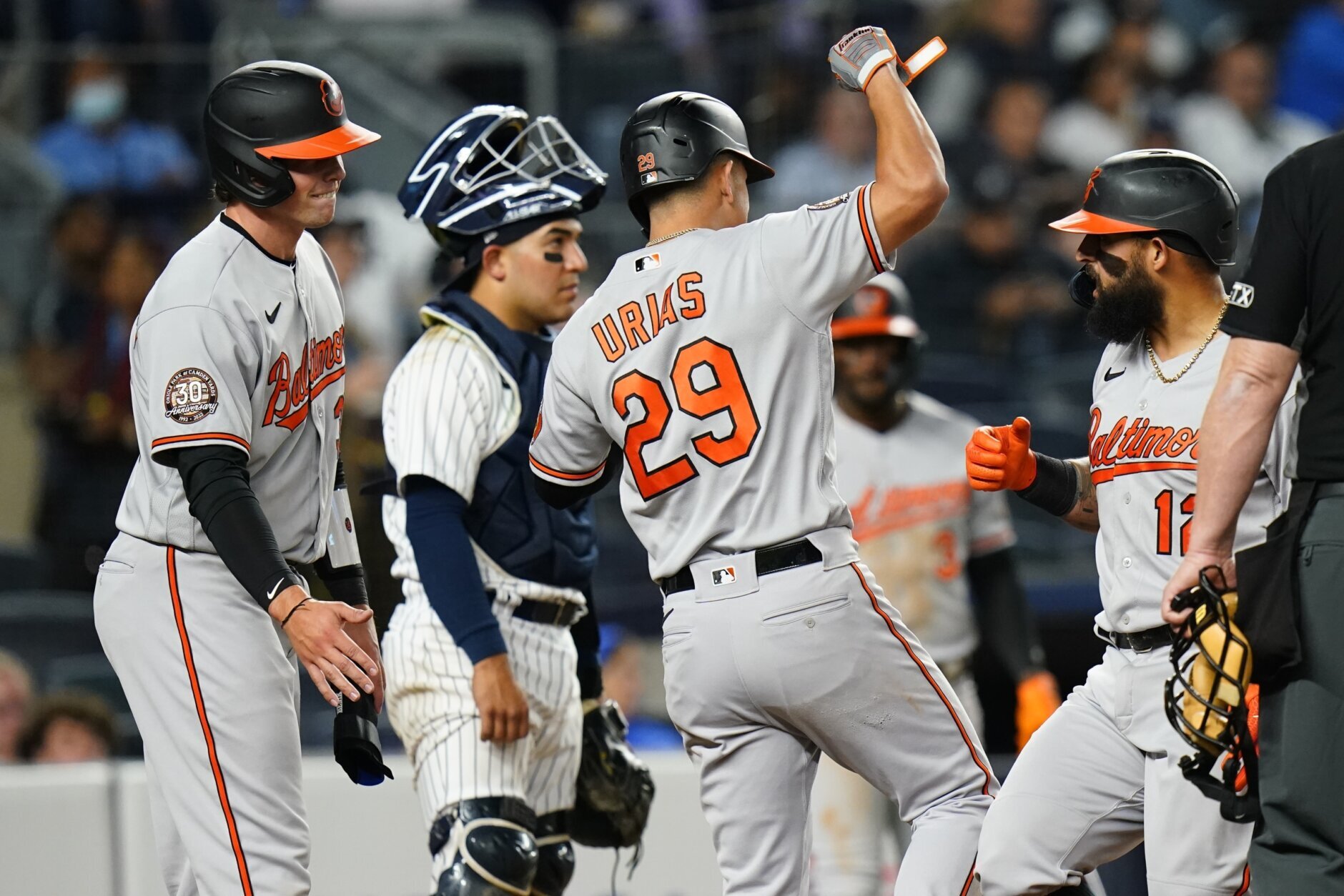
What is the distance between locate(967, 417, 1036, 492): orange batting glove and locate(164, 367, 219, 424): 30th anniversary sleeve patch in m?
1.63

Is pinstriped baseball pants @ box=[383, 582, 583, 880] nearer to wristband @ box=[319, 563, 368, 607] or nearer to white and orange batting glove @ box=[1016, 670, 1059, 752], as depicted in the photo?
wristband @ box=[319, 563, 368, 607]

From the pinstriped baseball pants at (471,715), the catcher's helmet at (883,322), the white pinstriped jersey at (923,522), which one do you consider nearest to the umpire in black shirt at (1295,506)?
the pinstriped baseball pants at (471,715)

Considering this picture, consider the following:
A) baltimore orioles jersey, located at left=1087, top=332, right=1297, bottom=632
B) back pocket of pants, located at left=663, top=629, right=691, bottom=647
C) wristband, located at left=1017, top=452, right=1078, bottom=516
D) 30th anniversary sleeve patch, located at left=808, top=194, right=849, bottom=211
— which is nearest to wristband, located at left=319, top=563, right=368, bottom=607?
back pocket of pants, located at left=663, top=629, right=691, bottom=647

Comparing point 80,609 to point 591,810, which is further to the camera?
point 80,609

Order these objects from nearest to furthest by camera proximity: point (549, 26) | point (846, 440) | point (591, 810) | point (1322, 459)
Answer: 1. point (1322, 459)
2. point (591, 810)
3. point (846, 440)
4. point (549, 26)

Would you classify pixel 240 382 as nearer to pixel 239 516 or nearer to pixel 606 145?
pixel 239 516

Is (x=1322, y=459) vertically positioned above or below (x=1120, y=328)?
below

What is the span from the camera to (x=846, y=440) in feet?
18.0

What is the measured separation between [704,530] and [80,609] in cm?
446

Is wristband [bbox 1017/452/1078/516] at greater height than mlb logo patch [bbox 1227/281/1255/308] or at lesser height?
lesser

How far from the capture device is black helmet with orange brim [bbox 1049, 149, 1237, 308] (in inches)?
140

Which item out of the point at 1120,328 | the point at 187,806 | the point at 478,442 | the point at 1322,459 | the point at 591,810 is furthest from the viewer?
the point at 591,810

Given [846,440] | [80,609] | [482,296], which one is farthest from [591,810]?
[80,609]

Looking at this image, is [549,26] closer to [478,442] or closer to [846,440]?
[846,440]
